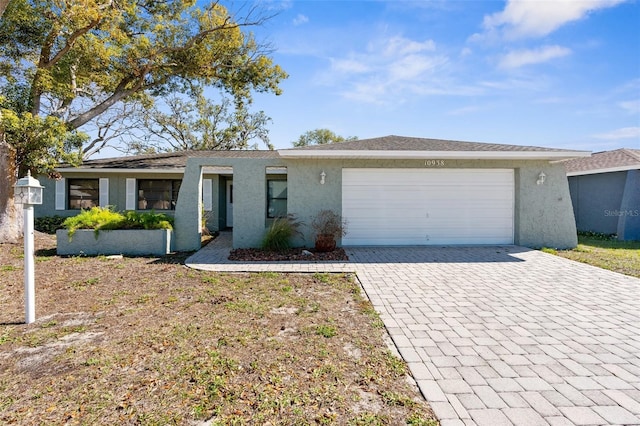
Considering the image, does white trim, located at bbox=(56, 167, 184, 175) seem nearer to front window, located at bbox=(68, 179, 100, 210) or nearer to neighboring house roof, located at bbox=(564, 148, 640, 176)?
front window, located at bbox=(68, 179, 100, 210)

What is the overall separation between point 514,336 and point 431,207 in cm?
666

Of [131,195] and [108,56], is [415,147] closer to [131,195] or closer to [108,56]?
[108,56]

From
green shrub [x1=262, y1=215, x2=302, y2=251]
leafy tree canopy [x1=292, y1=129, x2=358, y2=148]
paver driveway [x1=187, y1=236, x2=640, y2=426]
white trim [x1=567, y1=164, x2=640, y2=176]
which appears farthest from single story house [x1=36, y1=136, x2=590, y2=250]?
leafy tree canopy [x1=292, y1=129, x2=358, y2=148]

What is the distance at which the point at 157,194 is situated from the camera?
1432 cm

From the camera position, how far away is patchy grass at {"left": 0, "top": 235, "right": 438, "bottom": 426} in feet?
7.83

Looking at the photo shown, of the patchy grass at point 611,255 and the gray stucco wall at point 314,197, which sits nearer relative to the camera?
the patchy grass at point 611,255

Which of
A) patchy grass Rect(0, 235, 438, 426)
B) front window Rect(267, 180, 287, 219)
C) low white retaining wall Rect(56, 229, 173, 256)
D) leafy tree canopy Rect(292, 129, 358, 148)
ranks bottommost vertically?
patchy grass Rect(0, 235, 438, 426)

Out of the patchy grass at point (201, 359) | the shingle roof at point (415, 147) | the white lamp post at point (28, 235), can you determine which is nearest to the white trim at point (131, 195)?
the patchy grass at point (201, 359)

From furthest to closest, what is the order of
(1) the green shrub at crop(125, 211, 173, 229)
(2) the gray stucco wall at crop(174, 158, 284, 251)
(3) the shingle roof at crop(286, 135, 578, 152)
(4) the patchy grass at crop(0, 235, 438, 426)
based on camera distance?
(2) the gray stucco wall at crop(174, 158, 284, 251), (1) the green shrub at crop(125, 211, 173, 229), (3) the shingle roof at crop(286, 135, 578, 152), (4) the patchy grass at crop(0, 235, 438, 426)

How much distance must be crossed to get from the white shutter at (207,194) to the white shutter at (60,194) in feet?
20.1

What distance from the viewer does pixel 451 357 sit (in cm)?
316

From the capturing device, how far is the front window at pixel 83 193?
46.1 feet

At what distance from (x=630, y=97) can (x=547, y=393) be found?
16.0 meters

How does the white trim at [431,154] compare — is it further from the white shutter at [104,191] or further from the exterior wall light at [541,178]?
the white shutter at [104,191]
